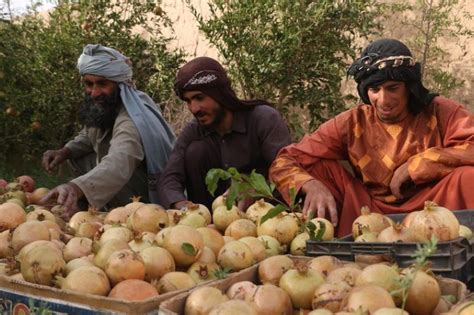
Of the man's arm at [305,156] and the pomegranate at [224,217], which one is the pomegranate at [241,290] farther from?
the man's arm at [305,156]

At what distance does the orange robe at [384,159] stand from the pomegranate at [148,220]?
37.7 inches

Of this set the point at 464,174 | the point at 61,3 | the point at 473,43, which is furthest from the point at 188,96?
the point at 473,43

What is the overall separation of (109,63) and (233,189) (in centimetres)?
245

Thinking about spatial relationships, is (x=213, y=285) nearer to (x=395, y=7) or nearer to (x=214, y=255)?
(x=214, y=255)

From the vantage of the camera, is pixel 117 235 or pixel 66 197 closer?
pixel 117 235

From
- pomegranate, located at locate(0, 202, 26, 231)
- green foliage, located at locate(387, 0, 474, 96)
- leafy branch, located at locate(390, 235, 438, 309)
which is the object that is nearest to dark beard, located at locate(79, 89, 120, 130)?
pomegranate, located at locate(0, 202, 26, 231)

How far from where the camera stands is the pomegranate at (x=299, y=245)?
10.0 feet

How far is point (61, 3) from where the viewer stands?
316 inches

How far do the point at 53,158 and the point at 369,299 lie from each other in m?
3.74

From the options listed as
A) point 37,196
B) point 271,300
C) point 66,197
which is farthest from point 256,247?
point 37,196

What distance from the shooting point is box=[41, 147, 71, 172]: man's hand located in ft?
17.5

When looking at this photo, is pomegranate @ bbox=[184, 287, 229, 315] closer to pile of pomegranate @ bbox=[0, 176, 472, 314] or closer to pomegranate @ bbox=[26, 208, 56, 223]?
pile of pomegranate @ bbox=[0, 176, 472, 314]

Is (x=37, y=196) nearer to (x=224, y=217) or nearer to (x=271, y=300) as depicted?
(x=224, y=217)

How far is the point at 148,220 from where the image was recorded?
3148mm
